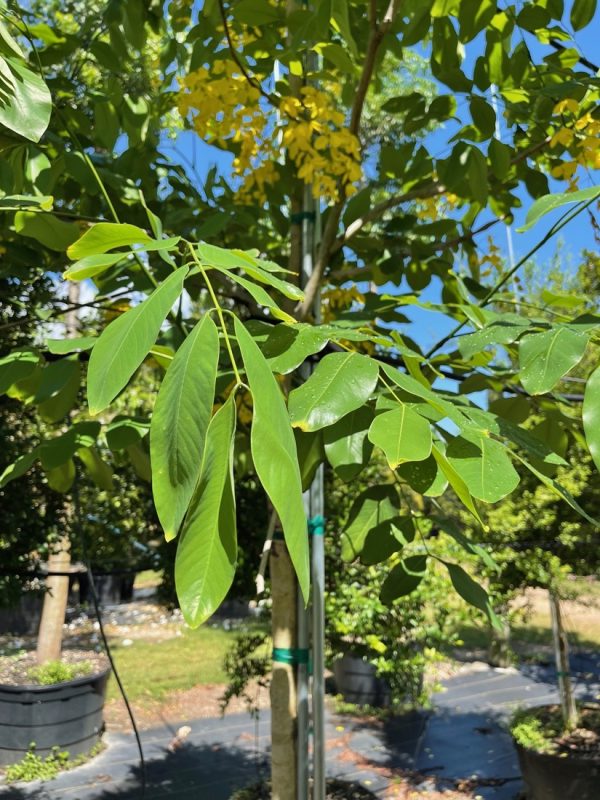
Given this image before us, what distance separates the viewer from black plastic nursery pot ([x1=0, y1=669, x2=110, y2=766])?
3.77 meters

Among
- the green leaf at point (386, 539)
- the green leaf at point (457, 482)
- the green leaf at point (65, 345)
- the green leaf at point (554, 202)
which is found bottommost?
the green leaf at point (386, 539)

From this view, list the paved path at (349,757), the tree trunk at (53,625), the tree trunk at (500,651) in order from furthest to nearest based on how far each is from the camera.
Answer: the tree trunk at (500,651) < the tree trunk at (53,625) < the paved path at (349,757)

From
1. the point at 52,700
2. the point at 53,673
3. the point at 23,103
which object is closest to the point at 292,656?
the point at 23,103

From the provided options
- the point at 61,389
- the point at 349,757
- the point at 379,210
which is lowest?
the point at 349,757

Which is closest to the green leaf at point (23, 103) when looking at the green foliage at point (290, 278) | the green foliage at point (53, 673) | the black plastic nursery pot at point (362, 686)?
the green foliage at point (290, 278)

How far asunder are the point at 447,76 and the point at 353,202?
295 millimetres

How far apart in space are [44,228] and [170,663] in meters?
5.81

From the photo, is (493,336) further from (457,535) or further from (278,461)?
(278,461)

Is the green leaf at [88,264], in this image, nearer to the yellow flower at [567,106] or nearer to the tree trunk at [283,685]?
the tree trunk at [283,685]

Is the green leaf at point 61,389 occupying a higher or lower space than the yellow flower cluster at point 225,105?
lower

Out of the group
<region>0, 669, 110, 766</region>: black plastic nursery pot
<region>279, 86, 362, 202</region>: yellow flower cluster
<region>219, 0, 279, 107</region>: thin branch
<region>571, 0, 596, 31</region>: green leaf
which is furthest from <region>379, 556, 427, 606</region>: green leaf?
<region>0, 669, 110, 766</region>: black plastic nursery pot

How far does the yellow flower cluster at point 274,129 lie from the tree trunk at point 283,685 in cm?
75

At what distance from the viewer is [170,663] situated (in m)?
6.19

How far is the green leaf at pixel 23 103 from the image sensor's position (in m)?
0.71
